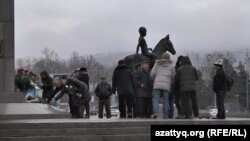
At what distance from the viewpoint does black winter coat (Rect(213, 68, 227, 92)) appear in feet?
51.9

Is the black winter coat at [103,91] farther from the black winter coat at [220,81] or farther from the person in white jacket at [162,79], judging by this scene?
the black winter coat at [220,81]

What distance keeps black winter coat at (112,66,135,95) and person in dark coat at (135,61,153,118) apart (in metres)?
0.22

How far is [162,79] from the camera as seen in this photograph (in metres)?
15.8

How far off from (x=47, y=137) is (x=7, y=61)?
280 inches

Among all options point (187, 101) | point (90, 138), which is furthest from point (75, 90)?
point (90, 138)

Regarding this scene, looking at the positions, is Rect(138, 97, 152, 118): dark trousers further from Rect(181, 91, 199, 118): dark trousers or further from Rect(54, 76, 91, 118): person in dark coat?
Rect(54, 76, 91, 118): person in dark coat

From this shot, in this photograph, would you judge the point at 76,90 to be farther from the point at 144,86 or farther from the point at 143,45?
the point at 143,45

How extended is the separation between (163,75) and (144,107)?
1168 mm

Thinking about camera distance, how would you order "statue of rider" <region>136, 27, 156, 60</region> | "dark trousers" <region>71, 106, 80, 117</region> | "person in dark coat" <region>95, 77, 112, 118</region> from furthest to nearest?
"person in dark coat" <region>95, 77, 112, 118</region>, "statue of rider" <region>136, 27, 156, 60</region>, "dark trousers" <region>71, 106, 80, 117</region>

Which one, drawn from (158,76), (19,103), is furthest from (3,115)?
(158,76)

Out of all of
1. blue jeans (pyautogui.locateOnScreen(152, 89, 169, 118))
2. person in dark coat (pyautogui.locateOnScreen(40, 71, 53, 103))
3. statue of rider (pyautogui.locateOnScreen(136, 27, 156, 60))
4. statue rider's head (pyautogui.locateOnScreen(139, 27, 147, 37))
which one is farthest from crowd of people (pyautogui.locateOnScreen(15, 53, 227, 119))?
statue of rider (pyautogui.locateOnScreen(136, 27, 156, 60))

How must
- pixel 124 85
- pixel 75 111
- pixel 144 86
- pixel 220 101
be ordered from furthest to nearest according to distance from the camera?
1. pixel 75 111
2. pixel 124 85
3. pixel 144 86
4. pixel 220 101

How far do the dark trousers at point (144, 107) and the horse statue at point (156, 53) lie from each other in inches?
125

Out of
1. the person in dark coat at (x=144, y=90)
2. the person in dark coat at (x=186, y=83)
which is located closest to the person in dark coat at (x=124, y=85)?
the person in dark coat at (x=144, y=90)
